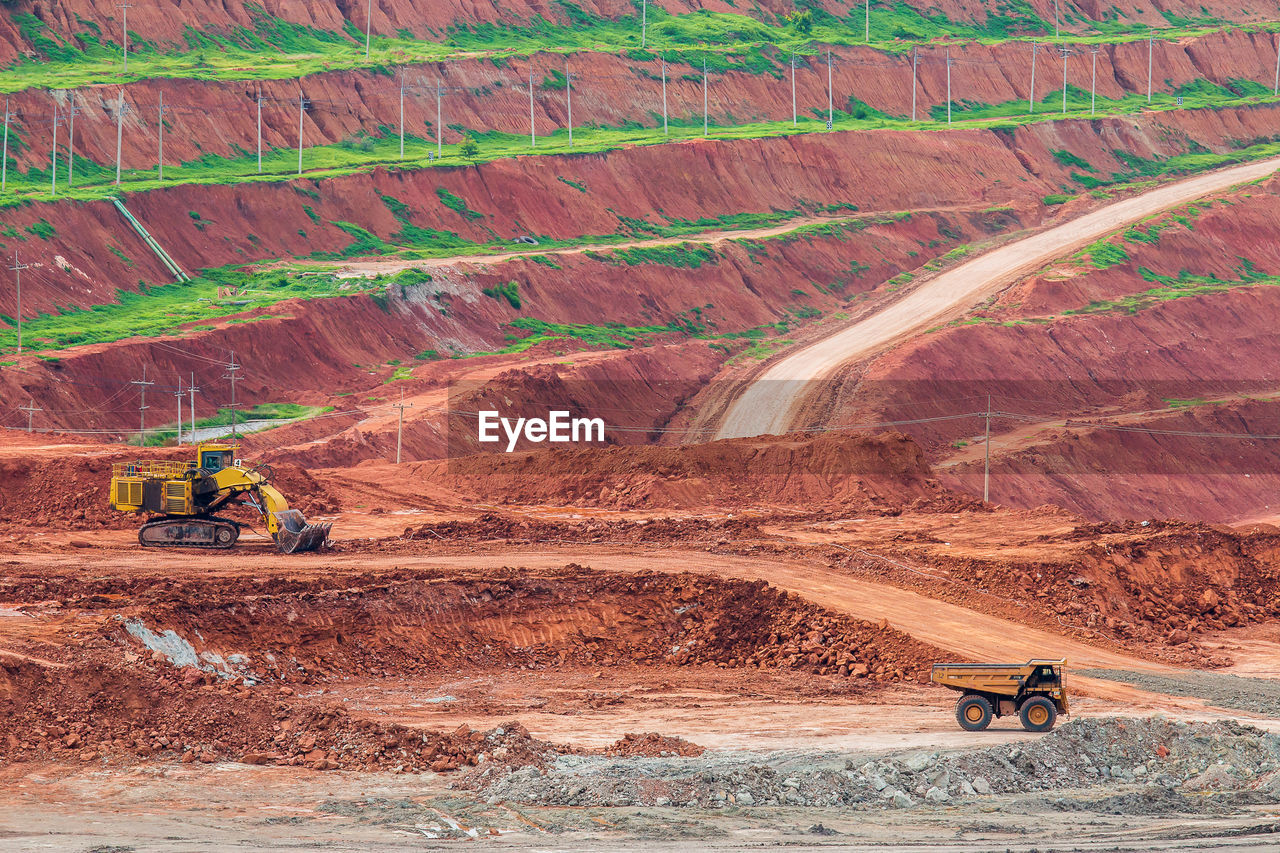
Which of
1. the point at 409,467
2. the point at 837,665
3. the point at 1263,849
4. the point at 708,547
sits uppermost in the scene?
the point at 409,467

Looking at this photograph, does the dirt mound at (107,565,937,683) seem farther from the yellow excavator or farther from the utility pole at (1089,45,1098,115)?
the utility pole at (1089,45,1098,115)

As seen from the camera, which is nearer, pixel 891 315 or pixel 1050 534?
pixel 1050 534

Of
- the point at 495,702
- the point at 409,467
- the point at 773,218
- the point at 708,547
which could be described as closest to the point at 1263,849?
the point at 495,702

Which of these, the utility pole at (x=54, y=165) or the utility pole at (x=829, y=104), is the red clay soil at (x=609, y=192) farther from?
the utility pole at (x=829, y=104)

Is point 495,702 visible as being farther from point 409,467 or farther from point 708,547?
point 409,467

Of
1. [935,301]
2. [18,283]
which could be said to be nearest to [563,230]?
[935,301]

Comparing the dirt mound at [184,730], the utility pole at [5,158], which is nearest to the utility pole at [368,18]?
the utility pole at [5,158]
